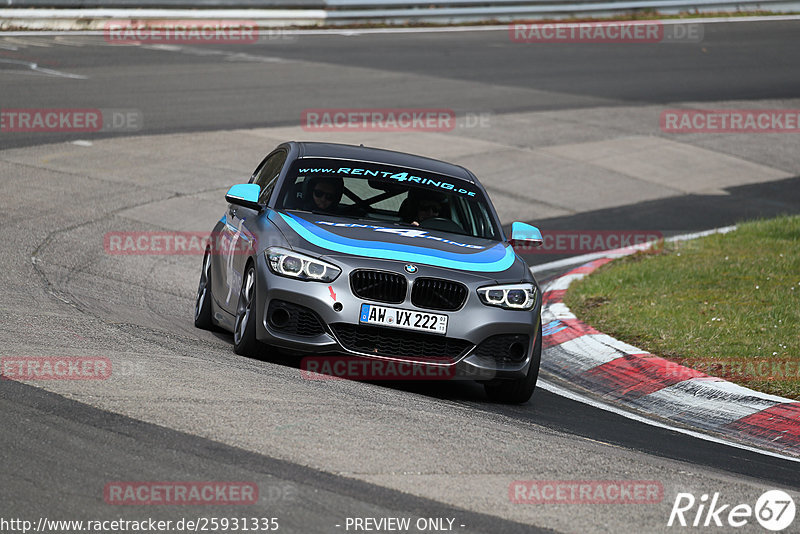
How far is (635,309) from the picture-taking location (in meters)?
10.6

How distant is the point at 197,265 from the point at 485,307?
18.1ft

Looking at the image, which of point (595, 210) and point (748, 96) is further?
point (748, 96)

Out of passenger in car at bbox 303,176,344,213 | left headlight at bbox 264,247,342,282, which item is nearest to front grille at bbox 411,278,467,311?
left headlight at bbox 264,247,342,282

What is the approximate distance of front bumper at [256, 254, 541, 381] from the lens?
7.38 metres

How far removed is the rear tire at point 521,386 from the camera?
7835 mm

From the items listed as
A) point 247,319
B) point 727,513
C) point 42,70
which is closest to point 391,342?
point 247,319

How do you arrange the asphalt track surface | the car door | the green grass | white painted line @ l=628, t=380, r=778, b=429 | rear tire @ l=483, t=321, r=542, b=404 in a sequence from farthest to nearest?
the green grass < the car door < white painted line @ l=628, t=380, r=778, b=429 < rear tire @ l=483, t=321, r=542, b=404 < the asphalt track surface

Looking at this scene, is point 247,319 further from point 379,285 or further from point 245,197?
point 245,197

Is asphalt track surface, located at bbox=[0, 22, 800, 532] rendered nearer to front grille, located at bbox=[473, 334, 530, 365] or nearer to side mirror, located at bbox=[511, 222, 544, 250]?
front grille, located at bbox=[473, 334, 530, 365]

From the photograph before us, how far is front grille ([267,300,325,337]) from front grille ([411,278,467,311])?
63 centimetres

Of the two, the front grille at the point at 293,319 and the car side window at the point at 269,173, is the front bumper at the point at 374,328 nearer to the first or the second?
the front grille at the point at 293,319

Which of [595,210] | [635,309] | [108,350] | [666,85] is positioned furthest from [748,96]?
[108,350]

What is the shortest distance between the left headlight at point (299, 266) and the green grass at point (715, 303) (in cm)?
308

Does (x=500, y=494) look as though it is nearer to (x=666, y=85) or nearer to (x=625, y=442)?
(x=625, y=442)
